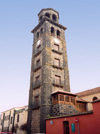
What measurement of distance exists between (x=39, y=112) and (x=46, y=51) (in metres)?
11.4

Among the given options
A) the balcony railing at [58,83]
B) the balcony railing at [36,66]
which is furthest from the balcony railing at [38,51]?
the balcony railing at [58,83]

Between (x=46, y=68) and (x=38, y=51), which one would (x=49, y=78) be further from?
(x=38, y=51)

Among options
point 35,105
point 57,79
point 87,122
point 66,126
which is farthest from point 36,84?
point 87,122

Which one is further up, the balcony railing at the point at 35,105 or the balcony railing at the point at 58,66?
the balcony railing at the point at 58,66

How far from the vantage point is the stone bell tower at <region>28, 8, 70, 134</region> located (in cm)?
2197

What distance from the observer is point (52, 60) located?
86.9 ft

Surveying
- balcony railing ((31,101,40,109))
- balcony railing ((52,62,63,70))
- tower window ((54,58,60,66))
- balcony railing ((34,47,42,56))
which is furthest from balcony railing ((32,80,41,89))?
balcony railing ((34,47,42,56))

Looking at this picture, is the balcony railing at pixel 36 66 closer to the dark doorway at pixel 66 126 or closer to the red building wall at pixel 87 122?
the red building wall at pixel 87 122

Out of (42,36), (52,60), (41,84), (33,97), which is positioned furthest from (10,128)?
(42,36)

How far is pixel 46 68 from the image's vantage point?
972 inches

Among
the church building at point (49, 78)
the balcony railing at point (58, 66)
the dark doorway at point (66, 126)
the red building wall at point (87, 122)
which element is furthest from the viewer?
the balcony railing at point (58, 66)

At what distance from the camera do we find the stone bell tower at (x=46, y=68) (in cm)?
2197

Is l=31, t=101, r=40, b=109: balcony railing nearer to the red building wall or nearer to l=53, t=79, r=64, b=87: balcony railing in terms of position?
l=53, t=79, r=64, b=87: balcony railing

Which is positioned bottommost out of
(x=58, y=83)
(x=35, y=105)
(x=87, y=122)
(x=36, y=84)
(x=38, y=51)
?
(x=87, y=122)
